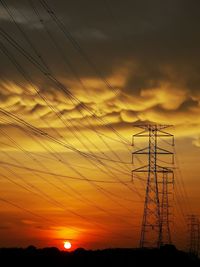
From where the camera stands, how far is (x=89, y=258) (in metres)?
52.5

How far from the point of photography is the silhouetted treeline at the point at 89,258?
46656 mm

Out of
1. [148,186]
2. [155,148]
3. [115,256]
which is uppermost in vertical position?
[155,148]

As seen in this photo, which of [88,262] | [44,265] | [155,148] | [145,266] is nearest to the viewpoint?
[44,265]

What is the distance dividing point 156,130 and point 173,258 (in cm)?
1439

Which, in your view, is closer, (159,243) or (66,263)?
(66,263)

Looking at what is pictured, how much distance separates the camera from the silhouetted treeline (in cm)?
4666

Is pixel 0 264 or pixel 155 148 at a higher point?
pixel 155 148

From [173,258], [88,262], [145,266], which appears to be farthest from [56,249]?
[173,258]

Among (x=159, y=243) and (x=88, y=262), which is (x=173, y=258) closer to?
(x=159, y=243)

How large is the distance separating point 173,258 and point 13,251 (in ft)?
65.9

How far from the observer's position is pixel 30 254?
160 feet

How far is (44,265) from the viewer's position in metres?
46.4

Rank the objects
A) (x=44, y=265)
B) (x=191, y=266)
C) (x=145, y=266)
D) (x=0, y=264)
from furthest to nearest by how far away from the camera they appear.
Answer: (x=191, y=266) → (x=145, y=266) → (x=44, y=265) → (x=0, y=264)

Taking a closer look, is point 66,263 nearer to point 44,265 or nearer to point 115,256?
point 44,265
